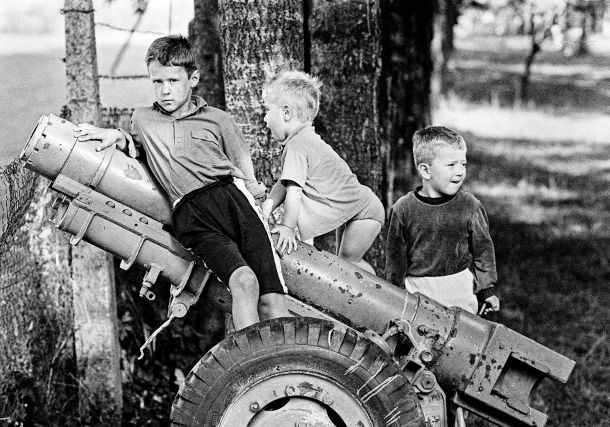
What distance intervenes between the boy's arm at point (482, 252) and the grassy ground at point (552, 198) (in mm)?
1492

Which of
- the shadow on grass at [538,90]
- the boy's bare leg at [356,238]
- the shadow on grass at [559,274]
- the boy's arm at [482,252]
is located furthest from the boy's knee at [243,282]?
the shadow on grass at [538,90]

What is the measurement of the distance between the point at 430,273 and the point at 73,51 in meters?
2.53

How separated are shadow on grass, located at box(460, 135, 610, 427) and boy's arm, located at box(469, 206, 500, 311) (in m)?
1.45

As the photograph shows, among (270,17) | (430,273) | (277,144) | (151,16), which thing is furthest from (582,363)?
(151,16)

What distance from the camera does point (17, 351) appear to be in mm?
5633

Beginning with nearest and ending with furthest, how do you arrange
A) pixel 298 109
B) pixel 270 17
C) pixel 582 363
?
pixel 298 109 < pixel 270 17 < pixel 582 363

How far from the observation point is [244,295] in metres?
4.15

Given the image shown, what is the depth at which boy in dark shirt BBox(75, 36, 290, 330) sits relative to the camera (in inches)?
168

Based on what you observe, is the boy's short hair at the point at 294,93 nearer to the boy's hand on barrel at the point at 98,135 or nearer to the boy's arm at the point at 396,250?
the boy's arm at the point at 396,250

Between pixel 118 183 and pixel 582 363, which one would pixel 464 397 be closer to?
pixel 118 183

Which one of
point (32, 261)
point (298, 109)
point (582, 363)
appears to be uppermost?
point (298, 109)

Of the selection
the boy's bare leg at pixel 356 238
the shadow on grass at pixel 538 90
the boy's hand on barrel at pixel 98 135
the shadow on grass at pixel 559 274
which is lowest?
the shadow on grass at pixel 559 274

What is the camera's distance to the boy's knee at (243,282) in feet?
13.6

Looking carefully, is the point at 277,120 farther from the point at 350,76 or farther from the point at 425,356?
the point at 425,356
